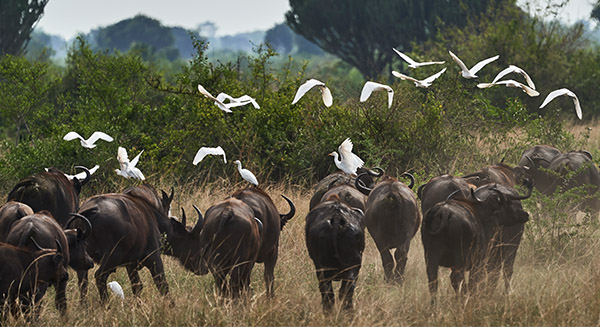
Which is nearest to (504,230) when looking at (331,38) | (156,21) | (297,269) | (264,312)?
(297,269)

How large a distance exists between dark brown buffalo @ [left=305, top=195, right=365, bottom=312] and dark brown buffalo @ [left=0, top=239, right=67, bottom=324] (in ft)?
6.42

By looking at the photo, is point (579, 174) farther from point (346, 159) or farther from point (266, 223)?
point (266, 223)

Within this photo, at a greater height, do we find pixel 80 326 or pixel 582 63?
pixel 582 63

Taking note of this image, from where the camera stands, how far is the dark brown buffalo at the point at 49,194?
8.29 metres

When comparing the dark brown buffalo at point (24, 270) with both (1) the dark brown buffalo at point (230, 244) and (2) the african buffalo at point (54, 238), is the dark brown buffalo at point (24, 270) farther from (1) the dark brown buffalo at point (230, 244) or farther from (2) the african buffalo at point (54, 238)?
(1) the dark brown buffalo at point (230, 244)

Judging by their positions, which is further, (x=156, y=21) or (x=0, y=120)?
(x=156, y=21)

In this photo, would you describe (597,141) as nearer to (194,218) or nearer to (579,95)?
(579,95)

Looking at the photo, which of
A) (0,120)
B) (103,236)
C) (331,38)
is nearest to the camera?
(103,236)

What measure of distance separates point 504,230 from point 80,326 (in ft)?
12.5

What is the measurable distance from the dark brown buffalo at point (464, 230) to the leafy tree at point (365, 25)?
110 ft

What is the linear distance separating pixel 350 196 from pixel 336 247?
6.22 feet

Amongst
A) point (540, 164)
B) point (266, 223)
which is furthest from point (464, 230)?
point (540, 164)

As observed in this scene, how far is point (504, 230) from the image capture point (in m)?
7.88

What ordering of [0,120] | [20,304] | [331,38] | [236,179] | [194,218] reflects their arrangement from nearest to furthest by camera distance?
[20,304] → [194,218] → [236,179] → [0,120] → [331,38]
